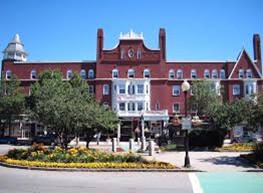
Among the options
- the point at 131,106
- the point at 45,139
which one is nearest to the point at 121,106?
the point at 131,106

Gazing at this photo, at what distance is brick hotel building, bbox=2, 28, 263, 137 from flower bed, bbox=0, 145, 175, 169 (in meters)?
38.6

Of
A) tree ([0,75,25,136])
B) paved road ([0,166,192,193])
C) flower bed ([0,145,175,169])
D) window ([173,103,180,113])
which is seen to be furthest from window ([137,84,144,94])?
paved road ([0,166,192,193])

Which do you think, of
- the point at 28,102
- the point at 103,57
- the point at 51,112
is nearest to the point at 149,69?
the point at 103,57

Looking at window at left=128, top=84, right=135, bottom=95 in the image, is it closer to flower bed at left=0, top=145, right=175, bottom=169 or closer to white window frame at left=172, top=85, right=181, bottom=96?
white window frame at left=172, top=85, right=181, bottom=96

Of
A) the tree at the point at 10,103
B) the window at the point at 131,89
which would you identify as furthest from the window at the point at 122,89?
the tree at the point at 10,103

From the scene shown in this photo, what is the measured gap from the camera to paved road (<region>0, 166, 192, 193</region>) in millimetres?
12257

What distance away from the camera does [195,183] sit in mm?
13781

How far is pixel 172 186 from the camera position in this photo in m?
13.1

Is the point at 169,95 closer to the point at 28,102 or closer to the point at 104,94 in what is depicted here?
the point at 104,94

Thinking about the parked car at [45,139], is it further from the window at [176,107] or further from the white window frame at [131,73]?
the window at [176,107]

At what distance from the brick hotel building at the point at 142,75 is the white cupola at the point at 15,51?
1.96m

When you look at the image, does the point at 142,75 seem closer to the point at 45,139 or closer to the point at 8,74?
the point at 45,139

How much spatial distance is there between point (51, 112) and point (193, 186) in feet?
48.6

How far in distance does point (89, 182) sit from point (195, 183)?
4.10m
